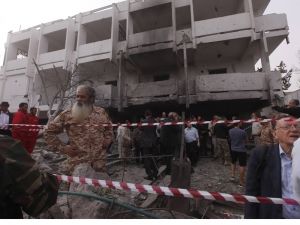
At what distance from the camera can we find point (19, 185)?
3.66 ft

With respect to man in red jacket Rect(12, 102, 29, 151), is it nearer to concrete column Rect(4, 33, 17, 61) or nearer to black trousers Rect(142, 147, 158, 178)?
black trousers Rect(142, 147, 158, 178)

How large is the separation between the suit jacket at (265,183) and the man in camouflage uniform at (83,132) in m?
1.97

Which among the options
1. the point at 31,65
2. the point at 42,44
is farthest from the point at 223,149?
the point at 31,65

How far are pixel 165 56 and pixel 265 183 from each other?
14.0 metres

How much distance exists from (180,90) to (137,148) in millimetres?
5651

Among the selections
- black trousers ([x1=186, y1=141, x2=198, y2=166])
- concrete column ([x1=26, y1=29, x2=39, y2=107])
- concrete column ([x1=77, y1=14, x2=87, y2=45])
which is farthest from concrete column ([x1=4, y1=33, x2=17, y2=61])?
black trousers ([x1=186, y1=141, x2=198, y2=166])

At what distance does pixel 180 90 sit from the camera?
45.1 ft

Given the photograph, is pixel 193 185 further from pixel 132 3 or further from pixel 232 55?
pixel 132 3

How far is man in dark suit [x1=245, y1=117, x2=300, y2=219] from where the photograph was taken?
2129 millimetres

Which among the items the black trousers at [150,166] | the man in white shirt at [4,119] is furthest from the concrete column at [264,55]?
the man in white shirt at [4,119]

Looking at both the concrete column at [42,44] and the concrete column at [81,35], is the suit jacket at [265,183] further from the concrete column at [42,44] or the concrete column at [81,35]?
the concrete column at [42,44]

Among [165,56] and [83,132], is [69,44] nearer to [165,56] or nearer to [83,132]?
[165,56]

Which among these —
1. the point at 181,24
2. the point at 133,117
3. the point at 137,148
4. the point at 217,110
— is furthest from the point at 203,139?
the point at 181,24

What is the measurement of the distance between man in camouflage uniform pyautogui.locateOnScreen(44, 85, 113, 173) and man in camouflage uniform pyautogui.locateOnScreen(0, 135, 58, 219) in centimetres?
226
